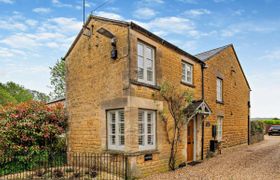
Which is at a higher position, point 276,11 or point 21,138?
point 276,11

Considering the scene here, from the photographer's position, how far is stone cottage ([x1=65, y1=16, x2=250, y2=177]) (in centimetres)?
931

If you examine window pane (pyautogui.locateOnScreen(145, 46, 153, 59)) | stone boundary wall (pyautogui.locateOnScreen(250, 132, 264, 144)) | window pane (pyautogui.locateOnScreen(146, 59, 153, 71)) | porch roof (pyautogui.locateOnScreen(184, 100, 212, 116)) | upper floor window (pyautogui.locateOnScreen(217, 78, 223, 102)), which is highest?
window pane (pyautogui.locateOnScreen(145, 46, 153, 59))

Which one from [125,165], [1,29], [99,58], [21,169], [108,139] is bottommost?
[21,169]

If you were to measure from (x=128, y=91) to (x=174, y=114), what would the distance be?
3.20 m

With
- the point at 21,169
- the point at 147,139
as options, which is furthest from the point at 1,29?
the point at 147,139

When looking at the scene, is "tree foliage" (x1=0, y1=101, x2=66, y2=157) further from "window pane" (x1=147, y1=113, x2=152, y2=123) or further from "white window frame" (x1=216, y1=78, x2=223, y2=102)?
"white window frame" (x1=216, y1=78, x2=223, y2=102)

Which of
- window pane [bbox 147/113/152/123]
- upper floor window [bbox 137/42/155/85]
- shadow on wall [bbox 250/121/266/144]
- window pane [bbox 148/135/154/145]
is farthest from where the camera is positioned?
shadow on wall [bbox 250/121/266/144]

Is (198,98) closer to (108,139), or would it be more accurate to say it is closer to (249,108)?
(108,139)

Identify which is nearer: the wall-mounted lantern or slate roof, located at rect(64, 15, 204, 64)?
slate roof, located at rect(64, 15, 204, 64)

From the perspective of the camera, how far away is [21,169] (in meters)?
11.4

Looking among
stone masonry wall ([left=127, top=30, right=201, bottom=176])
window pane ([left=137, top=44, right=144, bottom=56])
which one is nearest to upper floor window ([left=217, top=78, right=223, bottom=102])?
stone masonry wall ([left=127, top=30, right=201, bottom=176])

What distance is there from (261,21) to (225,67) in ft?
18.5

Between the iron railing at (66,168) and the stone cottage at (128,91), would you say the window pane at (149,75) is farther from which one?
the iron railing at (66,168)

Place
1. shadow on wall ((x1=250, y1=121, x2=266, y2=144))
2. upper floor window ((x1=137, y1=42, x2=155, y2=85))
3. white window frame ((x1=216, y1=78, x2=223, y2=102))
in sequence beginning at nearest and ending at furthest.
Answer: upper floor window ((x1=137, y1=42, x2=155, y2=85)) < white window frame ((x1=216, y1=78, x2=223, y2=102)) < shadow on wall ((x1=250, y1=121, x2=266, y2=144))
